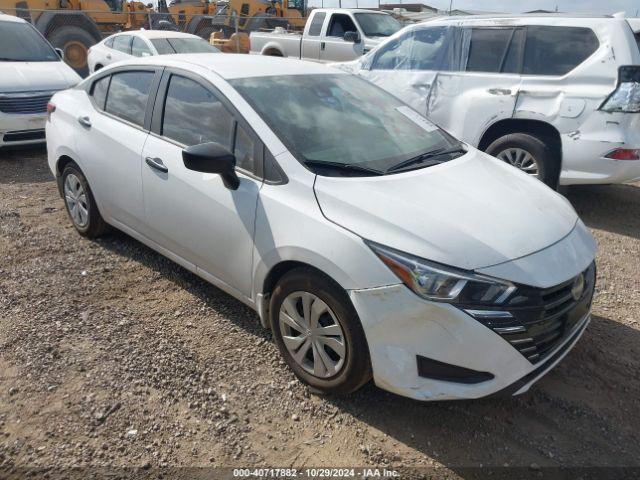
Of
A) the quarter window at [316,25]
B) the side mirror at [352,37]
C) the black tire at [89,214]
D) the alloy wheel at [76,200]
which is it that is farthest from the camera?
the quarter window at [316,25]

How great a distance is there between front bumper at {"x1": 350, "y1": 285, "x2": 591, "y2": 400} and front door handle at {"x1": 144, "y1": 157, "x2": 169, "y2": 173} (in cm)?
166

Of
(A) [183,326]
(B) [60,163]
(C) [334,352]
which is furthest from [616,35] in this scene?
(B) [60,163]

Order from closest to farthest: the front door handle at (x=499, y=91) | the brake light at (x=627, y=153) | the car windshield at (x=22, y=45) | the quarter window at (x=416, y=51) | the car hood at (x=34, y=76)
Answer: the brake light at (x=627, y=153), the front door handle at (x=499, y=91), the quarter window at (x=416, y=51), the car hood at (x=34, y=76), the car windshield at (x=22, y=45)

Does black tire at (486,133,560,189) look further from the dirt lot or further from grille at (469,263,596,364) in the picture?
grille at (469,263,596,364)

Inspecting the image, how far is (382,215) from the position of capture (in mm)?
2412

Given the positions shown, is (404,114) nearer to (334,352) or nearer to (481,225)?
(481,225)

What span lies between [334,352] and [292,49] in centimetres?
1052

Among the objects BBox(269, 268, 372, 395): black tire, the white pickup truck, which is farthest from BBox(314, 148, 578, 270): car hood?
the white pickup truck

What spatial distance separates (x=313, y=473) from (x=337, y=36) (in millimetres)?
10585

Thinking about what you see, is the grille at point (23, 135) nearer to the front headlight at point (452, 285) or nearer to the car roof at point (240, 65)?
the car roof at point (240, 65)

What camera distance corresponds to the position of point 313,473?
2.30 m

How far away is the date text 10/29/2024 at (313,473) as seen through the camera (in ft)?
7.51

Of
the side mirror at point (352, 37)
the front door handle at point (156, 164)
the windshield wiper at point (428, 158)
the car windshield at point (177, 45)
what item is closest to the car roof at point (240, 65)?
the front door handle at point (156, 164)

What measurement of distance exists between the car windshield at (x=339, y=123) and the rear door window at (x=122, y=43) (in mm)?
8274
